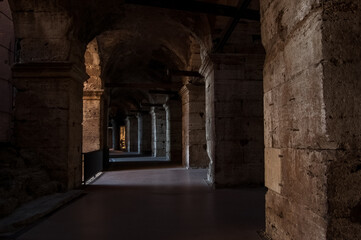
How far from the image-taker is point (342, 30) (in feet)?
6.38

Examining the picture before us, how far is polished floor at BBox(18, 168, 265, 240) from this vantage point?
326cm

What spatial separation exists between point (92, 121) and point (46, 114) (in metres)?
4.60

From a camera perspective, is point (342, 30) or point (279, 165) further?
point (279, 165)

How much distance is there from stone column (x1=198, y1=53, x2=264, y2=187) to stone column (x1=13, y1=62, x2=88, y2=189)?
3234mm

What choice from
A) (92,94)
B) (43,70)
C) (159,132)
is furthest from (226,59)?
(159,132)

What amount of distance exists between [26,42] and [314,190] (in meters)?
6.04

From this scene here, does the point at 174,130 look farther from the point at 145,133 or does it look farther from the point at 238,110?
the point at 238,110

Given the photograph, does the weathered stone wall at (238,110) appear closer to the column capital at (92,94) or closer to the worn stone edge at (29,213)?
the worn stone edge at (29,213)

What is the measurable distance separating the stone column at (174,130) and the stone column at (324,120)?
11.9 metres

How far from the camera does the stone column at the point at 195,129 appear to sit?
421 inches

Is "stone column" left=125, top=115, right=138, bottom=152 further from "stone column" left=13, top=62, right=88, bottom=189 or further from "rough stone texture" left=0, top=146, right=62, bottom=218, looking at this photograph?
"rough stone texture" left=0, top=146, right=62, bottom=218

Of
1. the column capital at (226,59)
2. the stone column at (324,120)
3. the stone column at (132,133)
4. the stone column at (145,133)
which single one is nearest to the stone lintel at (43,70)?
the column capital at (226,59)

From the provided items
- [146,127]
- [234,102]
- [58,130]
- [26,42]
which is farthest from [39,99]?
[146,127]

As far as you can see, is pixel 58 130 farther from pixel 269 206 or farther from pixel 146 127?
pixel 146 127
